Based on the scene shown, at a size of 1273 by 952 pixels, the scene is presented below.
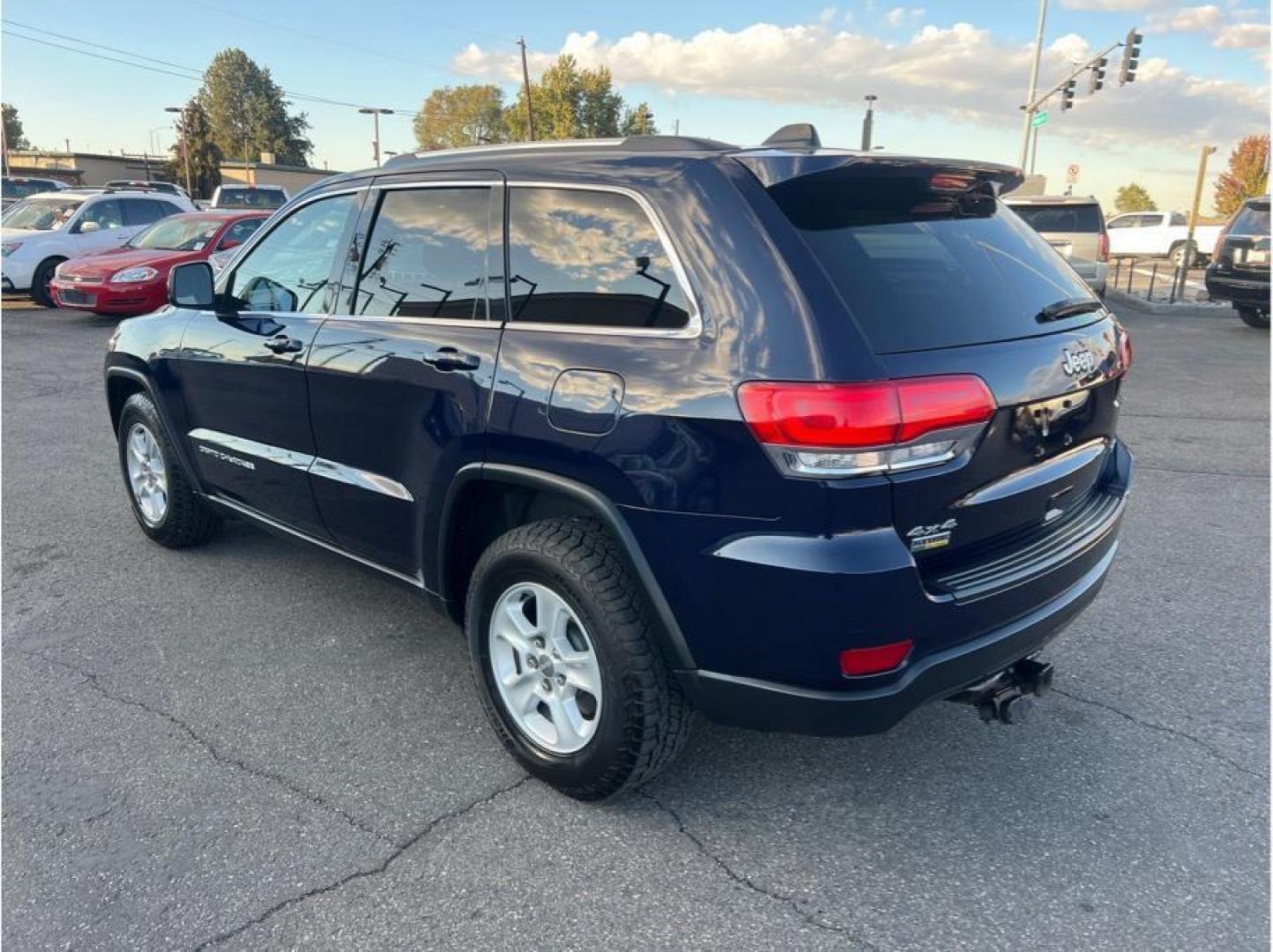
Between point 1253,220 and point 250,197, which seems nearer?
point 1253,220

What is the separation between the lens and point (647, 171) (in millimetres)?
2559

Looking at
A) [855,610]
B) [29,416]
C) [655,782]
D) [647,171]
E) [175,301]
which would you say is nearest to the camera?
[855,610]

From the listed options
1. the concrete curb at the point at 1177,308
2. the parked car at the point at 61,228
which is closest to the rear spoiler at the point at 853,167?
the concrete curb at the point at 1177,308

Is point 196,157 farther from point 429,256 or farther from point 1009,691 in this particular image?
point 1009,691

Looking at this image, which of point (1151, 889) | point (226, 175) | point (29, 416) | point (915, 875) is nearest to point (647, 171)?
point (915, 875)

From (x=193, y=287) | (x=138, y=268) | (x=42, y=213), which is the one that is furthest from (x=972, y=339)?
(x=42, y=213)

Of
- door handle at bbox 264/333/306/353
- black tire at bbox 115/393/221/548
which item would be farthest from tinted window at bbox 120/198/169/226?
door handle at bbox 264/333/306/353

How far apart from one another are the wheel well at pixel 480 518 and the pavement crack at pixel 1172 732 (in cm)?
194

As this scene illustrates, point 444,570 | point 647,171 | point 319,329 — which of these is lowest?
point 444,570

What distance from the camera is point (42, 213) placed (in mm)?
15602

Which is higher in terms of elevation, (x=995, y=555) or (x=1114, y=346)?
(x=1114, y=346)

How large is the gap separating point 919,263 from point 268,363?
2462 millimetres

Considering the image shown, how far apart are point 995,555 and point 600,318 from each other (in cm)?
122

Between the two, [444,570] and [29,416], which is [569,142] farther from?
[29,416]
